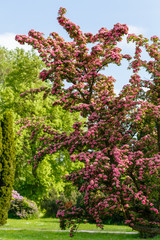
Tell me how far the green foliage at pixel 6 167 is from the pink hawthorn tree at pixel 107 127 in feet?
21.3

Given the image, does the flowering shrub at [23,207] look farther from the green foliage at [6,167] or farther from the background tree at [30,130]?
the green foliage at [6,167]

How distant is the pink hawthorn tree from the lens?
9.77 meters

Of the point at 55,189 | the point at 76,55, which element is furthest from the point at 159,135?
the point at 55,189

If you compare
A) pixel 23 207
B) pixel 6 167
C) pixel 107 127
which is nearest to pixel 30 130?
pixel 23 207

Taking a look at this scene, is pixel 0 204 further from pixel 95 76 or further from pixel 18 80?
pixel 18 80

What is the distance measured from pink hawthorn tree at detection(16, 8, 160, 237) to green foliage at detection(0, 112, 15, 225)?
650cm

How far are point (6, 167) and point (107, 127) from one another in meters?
9.23

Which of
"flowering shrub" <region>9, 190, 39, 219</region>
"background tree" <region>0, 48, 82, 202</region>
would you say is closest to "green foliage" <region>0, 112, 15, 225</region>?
"flowering shrub" <region>9, 190, 39, 219</region>

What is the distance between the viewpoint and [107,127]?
10320 millimetres

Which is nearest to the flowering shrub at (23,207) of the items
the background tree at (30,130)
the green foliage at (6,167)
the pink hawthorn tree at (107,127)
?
the background tree at (30,130)

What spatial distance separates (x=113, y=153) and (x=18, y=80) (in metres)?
23.4

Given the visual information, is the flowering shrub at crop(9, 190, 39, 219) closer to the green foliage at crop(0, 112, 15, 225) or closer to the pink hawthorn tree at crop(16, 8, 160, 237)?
the green foliage at crop(0, 112, 15, 225)

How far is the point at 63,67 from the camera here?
11.1 metres

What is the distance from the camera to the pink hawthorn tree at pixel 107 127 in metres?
9.77
